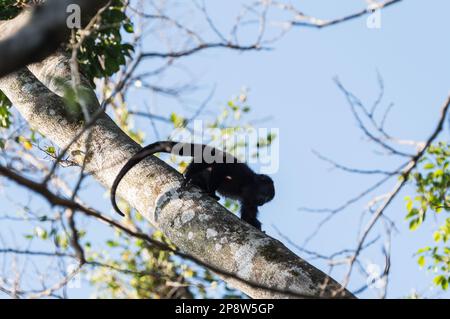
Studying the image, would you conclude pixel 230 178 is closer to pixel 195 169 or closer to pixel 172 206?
pixel 195 169

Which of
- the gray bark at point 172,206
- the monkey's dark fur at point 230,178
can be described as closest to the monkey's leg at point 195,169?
the monkey's dark fur at point 230,178

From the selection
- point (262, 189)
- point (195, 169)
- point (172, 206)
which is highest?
point (262, 189)

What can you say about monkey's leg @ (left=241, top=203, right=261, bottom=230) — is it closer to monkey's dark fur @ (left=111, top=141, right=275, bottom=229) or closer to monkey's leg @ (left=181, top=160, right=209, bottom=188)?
monkey's dark fur @ (left=111, top=141, right=275, bottom=229)

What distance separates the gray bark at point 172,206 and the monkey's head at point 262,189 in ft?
9.56

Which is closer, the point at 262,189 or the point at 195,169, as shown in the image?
the point at 195,169

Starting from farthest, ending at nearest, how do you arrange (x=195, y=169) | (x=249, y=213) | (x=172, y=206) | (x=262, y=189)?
(x=262, y=189) → (x=249, y=213) → (x=195, y=169) → (x=172, y=206)

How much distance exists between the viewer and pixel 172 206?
11.7ft

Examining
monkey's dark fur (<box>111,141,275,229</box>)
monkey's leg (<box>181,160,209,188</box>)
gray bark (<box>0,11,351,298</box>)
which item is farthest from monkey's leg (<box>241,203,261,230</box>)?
gray bark (<box>0,11,351,298</box>)

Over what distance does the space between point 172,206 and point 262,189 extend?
365cm

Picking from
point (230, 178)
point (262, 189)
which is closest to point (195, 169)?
point (230, 178)

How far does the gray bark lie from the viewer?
2928 mm

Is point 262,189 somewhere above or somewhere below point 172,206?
above

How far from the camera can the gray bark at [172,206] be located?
9.61ft
